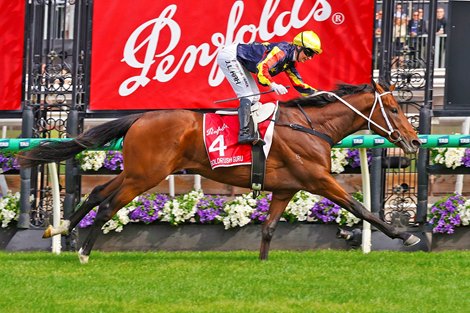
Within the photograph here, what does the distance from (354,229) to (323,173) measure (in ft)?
4.41

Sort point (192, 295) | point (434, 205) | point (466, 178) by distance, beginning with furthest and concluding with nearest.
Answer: point (466, 178) < point (434, 205) < point (192, 295)

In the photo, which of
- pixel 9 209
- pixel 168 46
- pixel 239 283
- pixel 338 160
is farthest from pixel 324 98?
pixel 9 209

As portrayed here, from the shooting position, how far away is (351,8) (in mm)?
9805

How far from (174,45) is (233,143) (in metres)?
1.89

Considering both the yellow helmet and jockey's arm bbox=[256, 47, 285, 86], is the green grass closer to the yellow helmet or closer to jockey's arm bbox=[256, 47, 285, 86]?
jockey's arm bbox=[256, 47, 285, 86]

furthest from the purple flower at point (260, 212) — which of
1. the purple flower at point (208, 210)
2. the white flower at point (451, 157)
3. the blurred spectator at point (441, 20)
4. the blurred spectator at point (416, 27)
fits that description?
the blurred spectator at point (441, 20)

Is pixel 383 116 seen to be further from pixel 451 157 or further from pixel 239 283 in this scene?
pixel 239 283

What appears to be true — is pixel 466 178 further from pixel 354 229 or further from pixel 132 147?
pixel 132 147

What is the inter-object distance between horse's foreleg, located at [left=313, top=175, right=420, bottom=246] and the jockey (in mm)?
674

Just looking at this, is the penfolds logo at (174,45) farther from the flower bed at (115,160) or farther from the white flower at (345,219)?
the white flower at (345,219)

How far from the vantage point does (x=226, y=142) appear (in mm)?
A: 8477

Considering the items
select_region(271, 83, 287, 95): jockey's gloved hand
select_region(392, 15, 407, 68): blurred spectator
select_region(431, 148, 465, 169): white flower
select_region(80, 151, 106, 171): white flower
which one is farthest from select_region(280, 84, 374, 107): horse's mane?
select_region(80, 151, 106, 171): white flower

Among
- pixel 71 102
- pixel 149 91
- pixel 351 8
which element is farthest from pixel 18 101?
pixel 351 8

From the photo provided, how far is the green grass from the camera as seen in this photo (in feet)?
21.2
